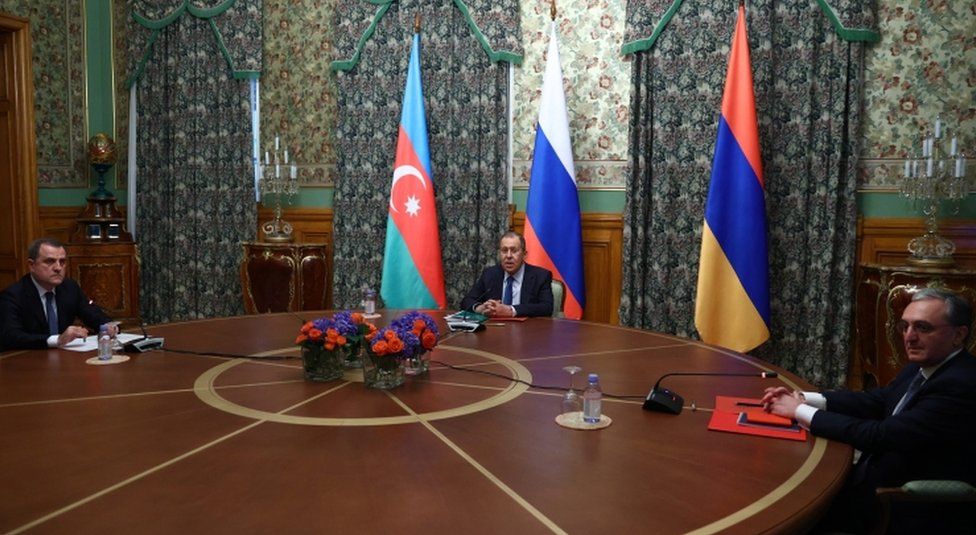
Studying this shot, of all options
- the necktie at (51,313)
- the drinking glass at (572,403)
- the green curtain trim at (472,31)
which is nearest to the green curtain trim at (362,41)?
the green curtain trim at (472,31)

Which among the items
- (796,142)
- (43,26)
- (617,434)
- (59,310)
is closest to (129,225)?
(43,26)

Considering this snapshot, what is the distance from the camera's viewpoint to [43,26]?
609 centimetres

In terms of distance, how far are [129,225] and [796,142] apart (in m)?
5.65

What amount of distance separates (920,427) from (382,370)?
150 centimetres

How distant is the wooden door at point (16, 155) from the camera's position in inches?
230

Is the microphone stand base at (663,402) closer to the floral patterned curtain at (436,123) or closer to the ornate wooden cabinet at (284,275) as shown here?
the floral patterned curtain at (436,123)

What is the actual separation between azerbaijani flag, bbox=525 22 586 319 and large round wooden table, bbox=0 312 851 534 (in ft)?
7.37

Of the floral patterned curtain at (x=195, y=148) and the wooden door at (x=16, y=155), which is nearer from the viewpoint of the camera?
the wooden door at (x=16, y=155)

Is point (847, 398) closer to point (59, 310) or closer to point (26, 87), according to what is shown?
point (59, 310)

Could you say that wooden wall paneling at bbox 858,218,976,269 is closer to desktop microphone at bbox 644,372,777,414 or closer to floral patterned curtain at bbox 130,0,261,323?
desktop microphone at bbox 644,372,777,414

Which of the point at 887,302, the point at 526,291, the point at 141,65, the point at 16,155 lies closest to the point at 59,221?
the point at 16,155

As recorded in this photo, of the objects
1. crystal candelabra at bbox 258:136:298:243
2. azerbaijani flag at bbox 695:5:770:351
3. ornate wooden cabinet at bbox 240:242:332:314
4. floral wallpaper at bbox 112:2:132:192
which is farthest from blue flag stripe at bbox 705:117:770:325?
floral wallpaper at bbox 112:2:132:192

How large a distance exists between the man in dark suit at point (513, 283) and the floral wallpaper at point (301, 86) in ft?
7.83

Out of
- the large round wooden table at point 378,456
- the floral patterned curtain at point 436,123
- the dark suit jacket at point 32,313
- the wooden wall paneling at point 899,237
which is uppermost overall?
the floral patterned curtain at point 436,123
